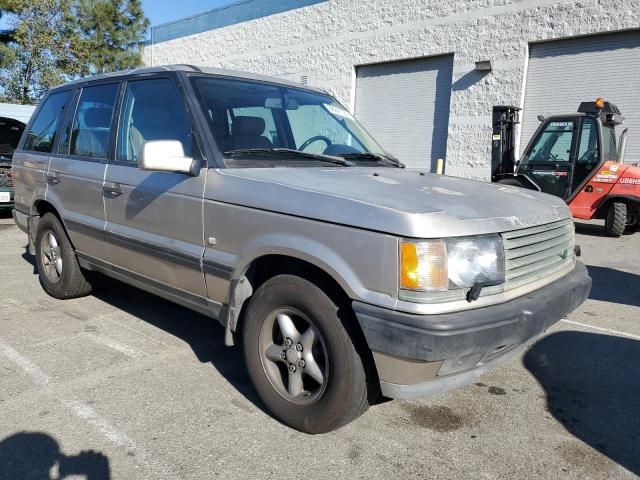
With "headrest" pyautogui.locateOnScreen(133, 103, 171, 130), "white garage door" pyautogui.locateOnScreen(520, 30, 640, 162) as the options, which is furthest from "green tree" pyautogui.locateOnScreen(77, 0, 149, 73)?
"headrest" pyautogui.locateOnScreen(133, 103, 171, 130)

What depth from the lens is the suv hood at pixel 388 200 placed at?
2.34 metres

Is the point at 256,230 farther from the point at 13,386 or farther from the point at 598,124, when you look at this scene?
the point at 598,124

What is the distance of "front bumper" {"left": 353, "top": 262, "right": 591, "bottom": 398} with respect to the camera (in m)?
2.23

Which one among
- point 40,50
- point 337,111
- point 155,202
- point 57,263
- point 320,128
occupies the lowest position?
point 57,263

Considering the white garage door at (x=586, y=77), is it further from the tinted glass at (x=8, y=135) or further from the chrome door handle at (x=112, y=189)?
the chrome door handle at (x=112, y=189)

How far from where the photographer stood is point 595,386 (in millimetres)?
3490

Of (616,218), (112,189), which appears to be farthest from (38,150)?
(616,218)

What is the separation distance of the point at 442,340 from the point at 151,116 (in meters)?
2.59

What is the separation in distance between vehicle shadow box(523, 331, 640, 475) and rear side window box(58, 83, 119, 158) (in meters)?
3.62

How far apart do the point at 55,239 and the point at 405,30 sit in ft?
42.1

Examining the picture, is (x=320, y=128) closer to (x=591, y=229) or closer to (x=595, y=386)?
(x=595, y=386)

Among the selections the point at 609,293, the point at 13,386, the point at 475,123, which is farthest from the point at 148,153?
the point at 475,123

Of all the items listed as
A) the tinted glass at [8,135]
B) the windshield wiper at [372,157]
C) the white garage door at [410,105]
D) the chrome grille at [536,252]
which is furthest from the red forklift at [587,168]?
the tinted glass at [8,135]

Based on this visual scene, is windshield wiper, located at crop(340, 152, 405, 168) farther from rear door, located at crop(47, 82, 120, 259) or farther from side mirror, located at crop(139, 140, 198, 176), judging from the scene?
rear door, located at crop(47, 82, 120, 259)
